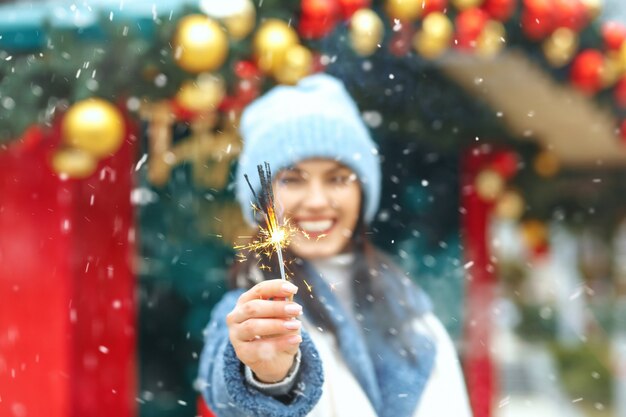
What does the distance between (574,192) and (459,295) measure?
6.44 feet

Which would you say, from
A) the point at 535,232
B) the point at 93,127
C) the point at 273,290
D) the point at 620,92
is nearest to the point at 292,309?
the point at 273,290

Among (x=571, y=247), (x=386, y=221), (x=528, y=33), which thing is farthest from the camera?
(x=571, y=247)

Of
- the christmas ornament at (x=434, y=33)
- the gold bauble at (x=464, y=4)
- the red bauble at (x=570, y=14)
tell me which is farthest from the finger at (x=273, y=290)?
the red bauble at (x=570, y=14)

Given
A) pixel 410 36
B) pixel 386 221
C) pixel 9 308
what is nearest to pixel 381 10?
pixel 410 36

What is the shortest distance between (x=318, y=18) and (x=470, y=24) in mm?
402

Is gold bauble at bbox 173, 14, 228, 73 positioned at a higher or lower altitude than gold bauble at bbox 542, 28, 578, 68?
lower

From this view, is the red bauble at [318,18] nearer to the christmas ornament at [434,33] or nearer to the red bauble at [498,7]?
the christmas ornament at [434,33]

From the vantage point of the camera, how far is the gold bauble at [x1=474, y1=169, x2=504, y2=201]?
3076mm

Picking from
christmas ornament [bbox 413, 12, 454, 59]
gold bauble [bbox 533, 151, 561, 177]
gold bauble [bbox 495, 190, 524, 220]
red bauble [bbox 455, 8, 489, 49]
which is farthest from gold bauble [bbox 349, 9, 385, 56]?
gold bauble [bbox 533, 151, 561, 177]

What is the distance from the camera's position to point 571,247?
802cm

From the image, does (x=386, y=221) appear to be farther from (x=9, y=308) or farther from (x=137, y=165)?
(x=9, y=308)

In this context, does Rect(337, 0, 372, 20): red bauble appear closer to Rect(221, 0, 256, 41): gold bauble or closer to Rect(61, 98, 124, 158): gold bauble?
Rect(221, 0, 256, 41): gold bauble

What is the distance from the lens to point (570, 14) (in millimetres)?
2305

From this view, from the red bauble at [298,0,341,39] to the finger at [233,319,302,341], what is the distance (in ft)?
4.25
